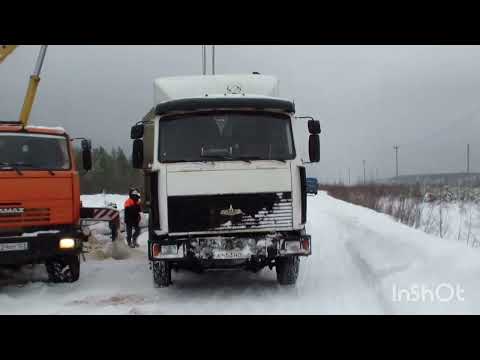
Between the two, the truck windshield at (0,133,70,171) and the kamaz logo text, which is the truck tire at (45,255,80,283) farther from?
the truck windshield at (0,133,70,171)

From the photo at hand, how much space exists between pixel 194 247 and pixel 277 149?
6.14ft

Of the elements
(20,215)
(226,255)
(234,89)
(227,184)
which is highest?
(234,89)

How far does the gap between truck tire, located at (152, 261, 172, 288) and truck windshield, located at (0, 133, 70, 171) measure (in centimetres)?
221

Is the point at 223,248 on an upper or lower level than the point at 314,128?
lower

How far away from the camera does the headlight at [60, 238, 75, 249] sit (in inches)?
340

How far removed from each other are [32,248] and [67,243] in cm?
53

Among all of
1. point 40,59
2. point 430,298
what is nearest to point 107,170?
point 40,59

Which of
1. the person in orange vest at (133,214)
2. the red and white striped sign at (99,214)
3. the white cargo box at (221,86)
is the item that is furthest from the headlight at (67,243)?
the person in orange vest at (133,214)

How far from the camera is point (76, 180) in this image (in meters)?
9.21

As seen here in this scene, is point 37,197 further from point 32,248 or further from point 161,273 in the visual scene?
point 161,273

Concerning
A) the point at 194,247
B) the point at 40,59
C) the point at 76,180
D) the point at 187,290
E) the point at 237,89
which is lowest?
the point at 187,290

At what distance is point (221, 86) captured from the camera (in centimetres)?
952

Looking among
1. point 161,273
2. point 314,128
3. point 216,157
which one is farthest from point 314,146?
point 161,273

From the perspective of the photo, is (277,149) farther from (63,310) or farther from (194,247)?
(63,310)
